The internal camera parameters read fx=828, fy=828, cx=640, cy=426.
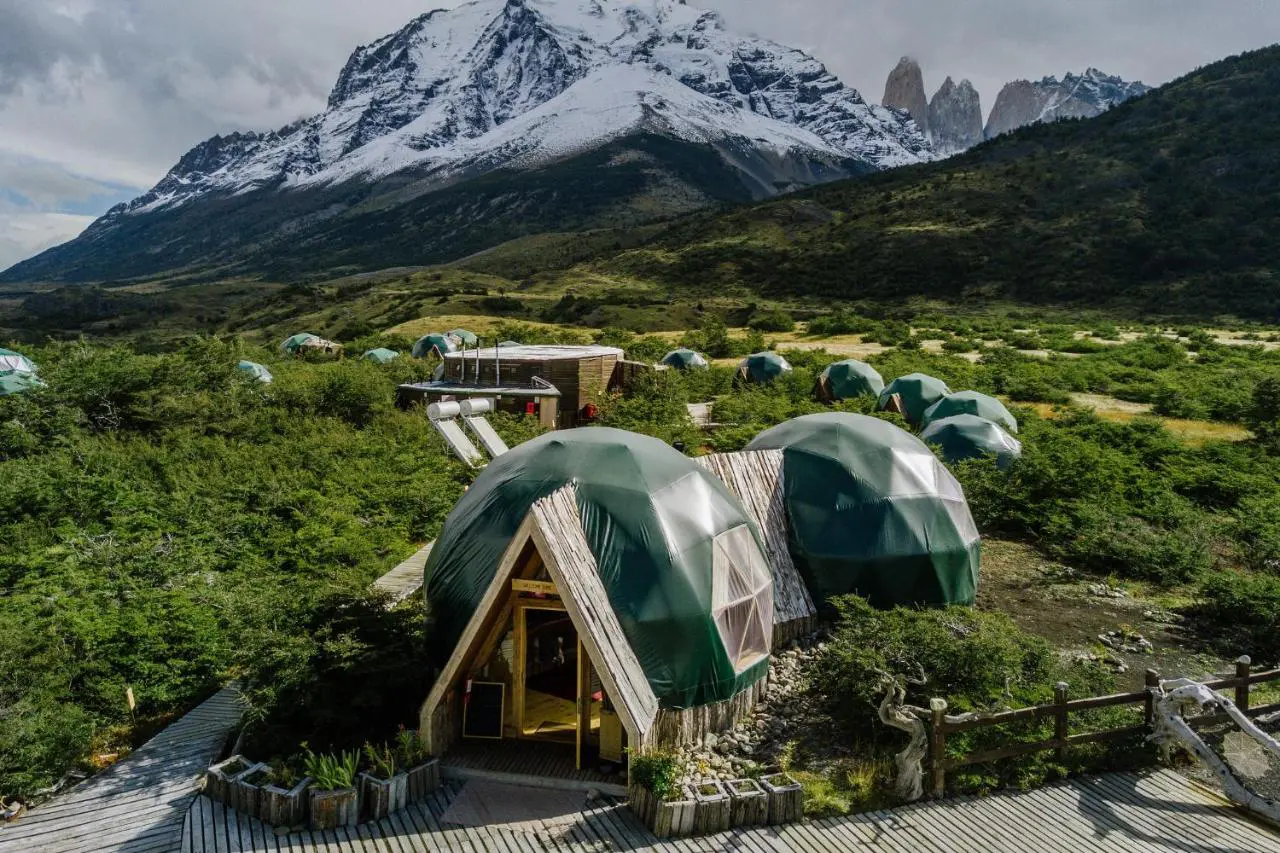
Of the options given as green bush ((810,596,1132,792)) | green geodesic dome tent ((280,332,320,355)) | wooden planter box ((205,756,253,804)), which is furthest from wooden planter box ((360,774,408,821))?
green geodesic dome tent ((280,332,320,355))

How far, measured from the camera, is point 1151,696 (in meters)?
10.7

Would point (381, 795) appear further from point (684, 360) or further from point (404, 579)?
point (684, 360)

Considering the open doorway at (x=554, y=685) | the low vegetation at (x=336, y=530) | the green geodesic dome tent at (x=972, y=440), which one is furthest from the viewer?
the green geodesic dome tent at (x=972, y=440)

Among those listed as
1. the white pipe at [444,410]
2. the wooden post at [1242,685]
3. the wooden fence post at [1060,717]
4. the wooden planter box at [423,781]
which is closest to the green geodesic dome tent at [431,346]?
the white pipe at [444,410]

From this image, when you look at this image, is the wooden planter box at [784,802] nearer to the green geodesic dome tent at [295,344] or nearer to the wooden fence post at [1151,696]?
the wooden fence post at [1151,696]

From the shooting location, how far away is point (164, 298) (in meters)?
118

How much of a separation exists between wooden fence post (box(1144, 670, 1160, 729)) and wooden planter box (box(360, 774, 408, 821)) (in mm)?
9322

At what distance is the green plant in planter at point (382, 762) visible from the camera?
30.4 ft

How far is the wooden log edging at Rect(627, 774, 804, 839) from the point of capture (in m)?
Answer: 8.74

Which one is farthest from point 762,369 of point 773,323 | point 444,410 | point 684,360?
point 773,323

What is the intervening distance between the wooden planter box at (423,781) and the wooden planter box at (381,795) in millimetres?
104

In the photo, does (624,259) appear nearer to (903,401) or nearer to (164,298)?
(164,298)

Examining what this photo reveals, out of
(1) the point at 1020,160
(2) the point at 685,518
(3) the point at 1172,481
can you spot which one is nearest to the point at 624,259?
(1) the point at 1020,160

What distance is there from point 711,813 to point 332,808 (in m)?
4.01
